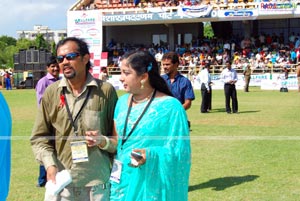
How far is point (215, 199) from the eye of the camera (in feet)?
20.1

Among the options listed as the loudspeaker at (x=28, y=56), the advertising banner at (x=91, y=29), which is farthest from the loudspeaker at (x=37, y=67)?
the advertising banner at (x=91, y=29)

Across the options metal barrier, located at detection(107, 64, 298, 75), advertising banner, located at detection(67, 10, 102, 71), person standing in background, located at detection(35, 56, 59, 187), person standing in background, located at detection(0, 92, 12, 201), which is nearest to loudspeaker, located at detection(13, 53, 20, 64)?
metal barrier, located at detection(107, 64, 298, 75)

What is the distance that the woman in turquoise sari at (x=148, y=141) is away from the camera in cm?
317

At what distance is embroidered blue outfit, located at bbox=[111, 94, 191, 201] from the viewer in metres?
3.17

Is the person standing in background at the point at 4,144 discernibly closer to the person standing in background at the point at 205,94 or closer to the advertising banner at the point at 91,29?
the advertising banner at the point at 91,29

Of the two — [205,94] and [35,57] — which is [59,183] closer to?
[205,94]

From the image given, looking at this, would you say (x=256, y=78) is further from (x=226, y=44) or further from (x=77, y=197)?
(x=77, y=197)

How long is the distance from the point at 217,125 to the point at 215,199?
6.95 metres

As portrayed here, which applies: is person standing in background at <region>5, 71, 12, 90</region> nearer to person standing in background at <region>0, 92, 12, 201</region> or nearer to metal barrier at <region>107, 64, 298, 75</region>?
metal barrier at <region>107, 64, 298, 75</region>

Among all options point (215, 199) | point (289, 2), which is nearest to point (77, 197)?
point (215, 199)

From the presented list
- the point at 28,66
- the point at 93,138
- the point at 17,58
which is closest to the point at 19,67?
the point at 17,58

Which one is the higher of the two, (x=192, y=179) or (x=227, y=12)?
(x=227, y=12)

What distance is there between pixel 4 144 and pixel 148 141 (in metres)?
1.17

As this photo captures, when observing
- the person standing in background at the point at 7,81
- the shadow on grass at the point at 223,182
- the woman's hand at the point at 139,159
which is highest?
the woman's hand at the point at 139,159
